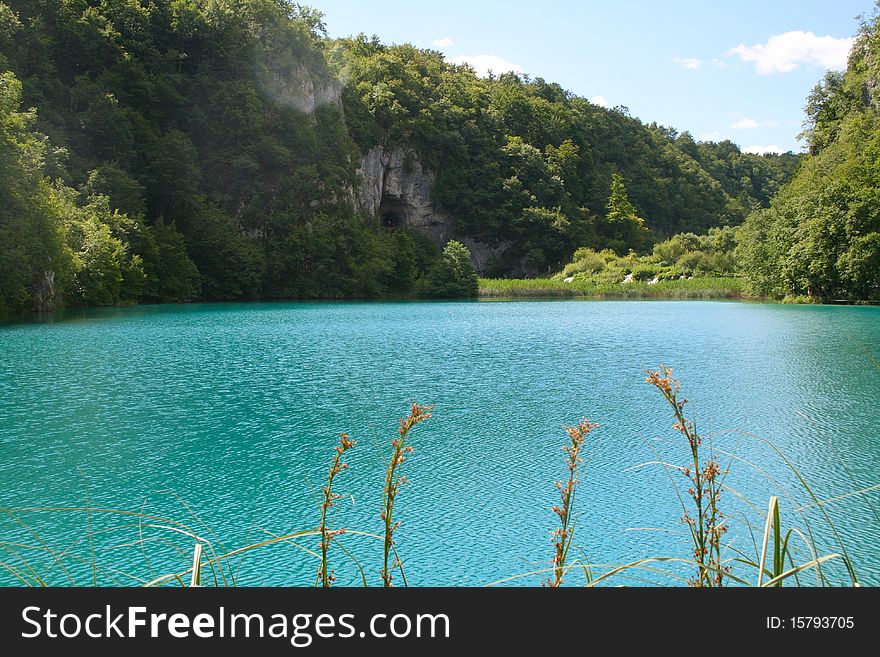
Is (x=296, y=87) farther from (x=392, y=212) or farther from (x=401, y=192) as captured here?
(x=392, y=212)

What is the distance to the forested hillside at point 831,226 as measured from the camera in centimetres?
3547

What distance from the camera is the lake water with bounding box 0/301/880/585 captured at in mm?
5531

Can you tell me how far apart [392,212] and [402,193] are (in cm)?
212

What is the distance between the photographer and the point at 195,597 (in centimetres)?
208

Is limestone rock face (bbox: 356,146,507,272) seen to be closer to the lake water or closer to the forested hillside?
the forested hillside

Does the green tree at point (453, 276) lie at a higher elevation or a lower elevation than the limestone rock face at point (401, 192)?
lower

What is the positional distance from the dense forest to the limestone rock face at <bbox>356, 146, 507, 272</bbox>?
660mm

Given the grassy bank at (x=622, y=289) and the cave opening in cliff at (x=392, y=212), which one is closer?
the grassy bank at (x=622, y=289)

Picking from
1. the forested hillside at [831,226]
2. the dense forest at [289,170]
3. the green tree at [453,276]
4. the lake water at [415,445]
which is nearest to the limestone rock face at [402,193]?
the dense forest at [289,170]

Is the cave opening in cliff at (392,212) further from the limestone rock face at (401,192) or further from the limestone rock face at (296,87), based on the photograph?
the limestone rock face at (296,87)

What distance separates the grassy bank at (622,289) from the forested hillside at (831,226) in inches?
163

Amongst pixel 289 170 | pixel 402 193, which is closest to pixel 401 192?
pixel 402 193

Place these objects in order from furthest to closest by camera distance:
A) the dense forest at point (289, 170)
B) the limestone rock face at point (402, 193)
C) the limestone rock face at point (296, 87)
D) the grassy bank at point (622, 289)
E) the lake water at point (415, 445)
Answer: the limestone rock face at point (402, 193), the limestone rock face at point (296, 87), the grassy bank at point (622, 289), the dense forest at point (289, 170), the lake water at point (415, 445)

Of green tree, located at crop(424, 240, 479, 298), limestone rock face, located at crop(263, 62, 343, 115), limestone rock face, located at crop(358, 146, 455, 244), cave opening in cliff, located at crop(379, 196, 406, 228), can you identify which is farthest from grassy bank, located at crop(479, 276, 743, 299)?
limestone rock face, located at crop(263, 62, 343, 115)
